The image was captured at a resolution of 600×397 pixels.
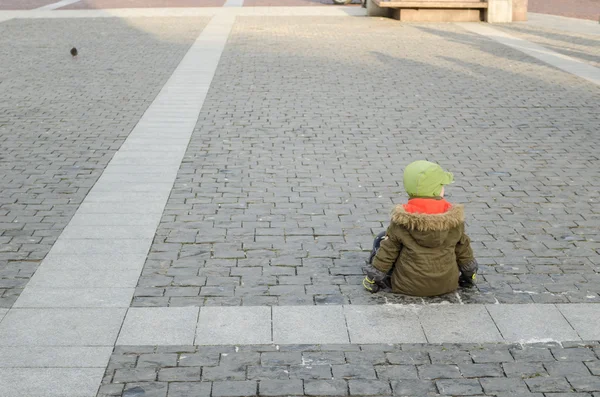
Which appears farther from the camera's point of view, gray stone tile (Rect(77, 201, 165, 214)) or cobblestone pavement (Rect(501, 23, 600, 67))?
cobblestone pavement (Rect(501, 23, 600, 67))

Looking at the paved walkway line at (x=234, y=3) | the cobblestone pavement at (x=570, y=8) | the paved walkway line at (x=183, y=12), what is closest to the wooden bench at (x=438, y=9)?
the paved walkway line at (x=183, y=12)

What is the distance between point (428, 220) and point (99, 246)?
8.86 ft

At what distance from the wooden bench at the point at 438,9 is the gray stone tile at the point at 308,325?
18162 millimetres

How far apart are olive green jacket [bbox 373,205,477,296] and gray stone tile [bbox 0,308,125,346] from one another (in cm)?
182

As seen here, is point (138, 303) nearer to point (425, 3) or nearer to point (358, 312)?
point (358, 312)

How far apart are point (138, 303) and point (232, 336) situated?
83cm

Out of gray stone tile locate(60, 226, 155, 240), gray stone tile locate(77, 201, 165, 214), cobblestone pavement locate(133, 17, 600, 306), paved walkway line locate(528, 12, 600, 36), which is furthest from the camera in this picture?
paved walkway line locate(528, 12, 600, 36)

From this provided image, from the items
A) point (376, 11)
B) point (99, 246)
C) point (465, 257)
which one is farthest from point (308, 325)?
point (376, 11)

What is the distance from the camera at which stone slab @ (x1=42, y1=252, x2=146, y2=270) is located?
6145mm

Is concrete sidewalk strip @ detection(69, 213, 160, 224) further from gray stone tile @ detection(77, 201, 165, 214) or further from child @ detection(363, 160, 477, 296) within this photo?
child @ detection(363, 160, 477, 296)

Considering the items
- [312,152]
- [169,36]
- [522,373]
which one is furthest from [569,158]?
[169,36]

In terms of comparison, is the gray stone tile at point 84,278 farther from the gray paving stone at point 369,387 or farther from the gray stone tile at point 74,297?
the gray paving stone at point 369,387

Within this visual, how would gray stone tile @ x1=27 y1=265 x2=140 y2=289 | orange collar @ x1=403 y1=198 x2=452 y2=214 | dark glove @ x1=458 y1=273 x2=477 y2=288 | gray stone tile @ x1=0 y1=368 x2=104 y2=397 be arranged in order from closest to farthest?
gray stone tile @ x1=0 y1=368 x2=104 y2=397, orange collar @ x1=403 y1=198 x2=452 y2=214, dark glove @ x1=458 y1=273 x2=477 y2=288, gray stone tile @ x1=27 y1=265 x2=140 y2=289

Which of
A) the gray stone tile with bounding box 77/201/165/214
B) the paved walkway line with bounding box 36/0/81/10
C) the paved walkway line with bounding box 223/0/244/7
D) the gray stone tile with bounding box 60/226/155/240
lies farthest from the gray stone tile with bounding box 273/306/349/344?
the paved walkway line with bounding box 36/0/81/10
